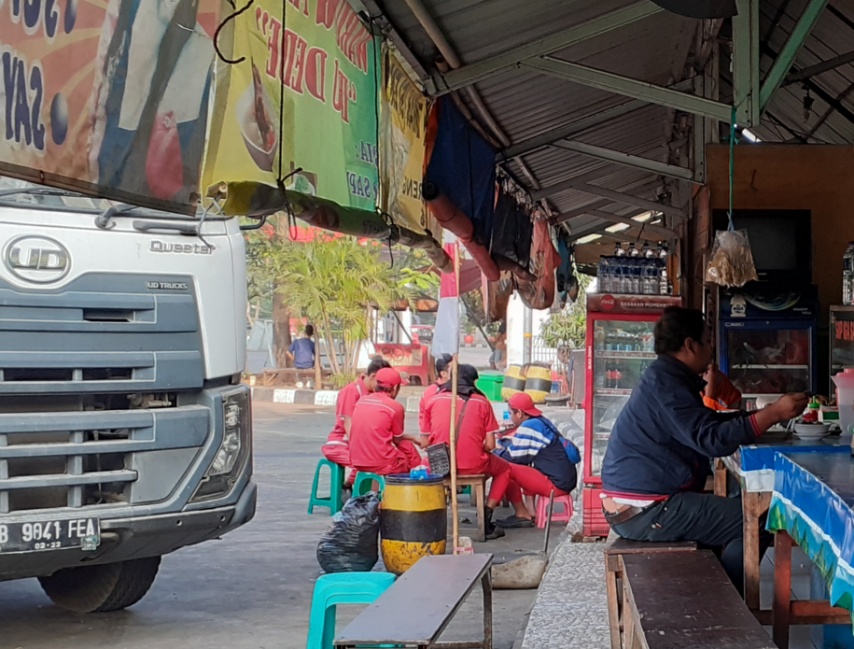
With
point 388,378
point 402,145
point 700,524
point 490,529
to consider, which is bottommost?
point 490,529

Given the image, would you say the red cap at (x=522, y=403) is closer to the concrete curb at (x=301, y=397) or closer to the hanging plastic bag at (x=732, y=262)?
the hanging plastic bag at (x=732, y=262)

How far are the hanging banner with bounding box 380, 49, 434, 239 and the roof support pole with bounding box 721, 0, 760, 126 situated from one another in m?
2.06

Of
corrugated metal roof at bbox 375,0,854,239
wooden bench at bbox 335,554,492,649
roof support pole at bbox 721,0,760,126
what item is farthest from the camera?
roof support pole at bbox 721,0,760,126

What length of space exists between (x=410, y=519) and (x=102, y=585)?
7.44 ft

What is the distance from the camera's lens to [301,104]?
14.9ft

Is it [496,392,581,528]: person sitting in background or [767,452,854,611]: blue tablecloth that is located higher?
[767,452,854,611]: blue tablecloth

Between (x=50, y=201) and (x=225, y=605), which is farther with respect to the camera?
(x=225, y=605)

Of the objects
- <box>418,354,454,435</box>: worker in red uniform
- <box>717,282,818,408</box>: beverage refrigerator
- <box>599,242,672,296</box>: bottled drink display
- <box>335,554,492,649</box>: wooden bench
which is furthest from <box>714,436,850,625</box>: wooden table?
<box>599,242,672,296</box>: bottled drink display

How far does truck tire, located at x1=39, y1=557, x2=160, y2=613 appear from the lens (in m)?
7.31

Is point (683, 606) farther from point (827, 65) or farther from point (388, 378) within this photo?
point (827, 65)

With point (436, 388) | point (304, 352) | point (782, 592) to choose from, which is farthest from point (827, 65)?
point (304, 352)

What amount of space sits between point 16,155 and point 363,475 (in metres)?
7.69

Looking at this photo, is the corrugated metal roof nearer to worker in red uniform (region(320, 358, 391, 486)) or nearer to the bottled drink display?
the bottled drink display

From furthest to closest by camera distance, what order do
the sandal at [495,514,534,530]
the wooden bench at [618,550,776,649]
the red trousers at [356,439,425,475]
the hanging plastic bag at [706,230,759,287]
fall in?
the sandal at [495,514,534,530], the red trousers at [356,439,425,475], the hanging plastic bag at [706,230,759,287], the wooden bench at [618,550,776,649]
